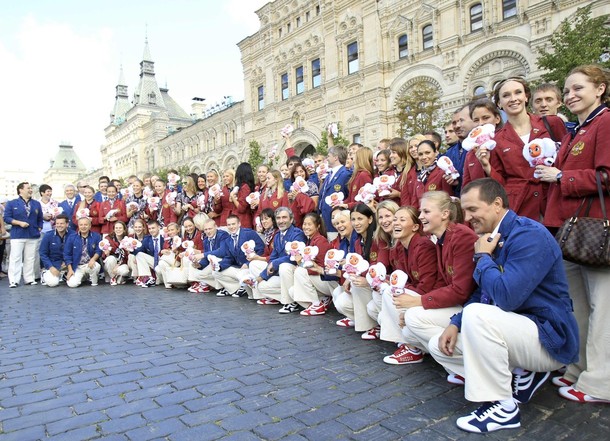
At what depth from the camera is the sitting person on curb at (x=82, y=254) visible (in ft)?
36.6

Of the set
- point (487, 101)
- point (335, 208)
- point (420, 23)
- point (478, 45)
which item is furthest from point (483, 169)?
point (420, 23)

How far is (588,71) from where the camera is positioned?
3.57 metres

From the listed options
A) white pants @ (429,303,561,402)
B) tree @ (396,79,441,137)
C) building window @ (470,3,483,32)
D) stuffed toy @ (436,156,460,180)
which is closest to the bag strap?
stuffed toy @ (436,156,460,180)

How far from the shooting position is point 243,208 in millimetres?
9891

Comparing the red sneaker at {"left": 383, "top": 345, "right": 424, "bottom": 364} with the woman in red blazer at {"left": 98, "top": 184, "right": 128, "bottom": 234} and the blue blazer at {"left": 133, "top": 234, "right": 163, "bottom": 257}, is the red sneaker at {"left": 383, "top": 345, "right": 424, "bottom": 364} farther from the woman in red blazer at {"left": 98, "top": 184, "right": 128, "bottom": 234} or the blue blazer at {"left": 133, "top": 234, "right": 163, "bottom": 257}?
the woman in red blazer at {"left": 98, "top": 184, "right": 128, "bottom": 234}

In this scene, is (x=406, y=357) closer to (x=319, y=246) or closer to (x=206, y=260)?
(x=319, y=246)

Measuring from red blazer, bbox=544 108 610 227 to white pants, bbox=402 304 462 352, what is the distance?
122 centimetres

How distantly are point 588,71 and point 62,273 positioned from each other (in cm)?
1236

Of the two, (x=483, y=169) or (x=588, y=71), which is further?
(x=483, y=169)

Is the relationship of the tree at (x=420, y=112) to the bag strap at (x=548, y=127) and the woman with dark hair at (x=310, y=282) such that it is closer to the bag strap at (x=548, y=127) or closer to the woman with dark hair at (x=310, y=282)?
the woman with dark hair at (x=310, y=282)

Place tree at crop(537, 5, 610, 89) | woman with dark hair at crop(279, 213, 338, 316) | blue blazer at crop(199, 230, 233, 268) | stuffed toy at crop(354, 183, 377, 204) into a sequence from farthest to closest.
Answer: tree at crop(537, 5, 610, 89) < blue blazer at crop(199, 230, 233, 268) < woman with dark hair at crop(279, 213, 338, 316) < stuffed toy at crop(354, 183, 377, 204)

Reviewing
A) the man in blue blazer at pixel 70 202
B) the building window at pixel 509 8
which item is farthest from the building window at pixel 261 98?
the man in blue blazer at pixel 70 202

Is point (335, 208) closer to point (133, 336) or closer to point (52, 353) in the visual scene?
point (133, 336)

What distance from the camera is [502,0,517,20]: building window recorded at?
21.8 metres
